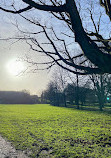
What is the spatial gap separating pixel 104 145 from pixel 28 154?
3.58 m

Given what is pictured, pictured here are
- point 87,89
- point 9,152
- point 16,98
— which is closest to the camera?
point 9,152

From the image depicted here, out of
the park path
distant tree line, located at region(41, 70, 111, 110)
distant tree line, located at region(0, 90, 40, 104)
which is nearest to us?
the park path

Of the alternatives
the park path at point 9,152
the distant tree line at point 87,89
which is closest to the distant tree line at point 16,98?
the distant tree line at point 87,89

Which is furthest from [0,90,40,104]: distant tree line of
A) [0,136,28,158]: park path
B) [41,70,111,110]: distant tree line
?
[0,136,28,158]: park path

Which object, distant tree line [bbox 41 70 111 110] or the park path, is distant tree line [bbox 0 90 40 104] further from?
the park path

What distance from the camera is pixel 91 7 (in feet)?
18.8

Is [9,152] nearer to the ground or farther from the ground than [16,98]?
nearer to the ground

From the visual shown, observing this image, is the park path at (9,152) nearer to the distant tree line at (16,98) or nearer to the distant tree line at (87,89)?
the distant tree line at (87,89)

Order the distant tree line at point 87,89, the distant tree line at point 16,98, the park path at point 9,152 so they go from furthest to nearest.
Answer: the distant tree line at point 16,98 < the distant tree line at point 87,89 < the park path at point 9,152

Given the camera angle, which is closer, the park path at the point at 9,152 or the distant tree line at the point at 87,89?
the park path at the point at 9,152

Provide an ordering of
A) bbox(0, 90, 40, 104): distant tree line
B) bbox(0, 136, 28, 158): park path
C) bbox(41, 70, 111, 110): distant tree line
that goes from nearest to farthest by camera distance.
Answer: bbox(0, 136, 28, 158): park path → bbox(41, 70, 111, 110): distant tree line → bbox(0, 90, 40, 104): distant tree line

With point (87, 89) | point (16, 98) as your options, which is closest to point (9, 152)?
point (87, 89)

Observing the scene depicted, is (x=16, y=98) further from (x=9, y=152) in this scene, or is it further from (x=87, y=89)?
(x=9, y=152)

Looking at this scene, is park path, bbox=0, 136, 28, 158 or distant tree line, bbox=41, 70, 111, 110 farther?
distant tree line, bbox=41, 70, 111, 110
